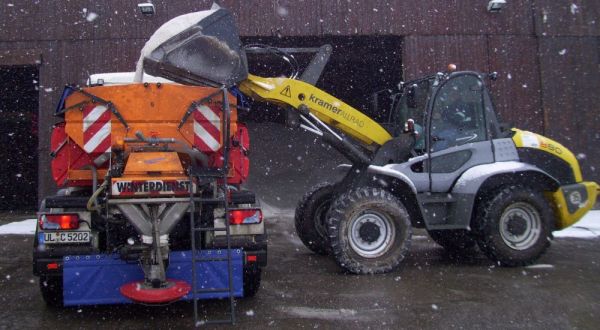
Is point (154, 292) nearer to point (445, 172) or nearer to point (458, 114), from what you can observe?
point (445, 172)

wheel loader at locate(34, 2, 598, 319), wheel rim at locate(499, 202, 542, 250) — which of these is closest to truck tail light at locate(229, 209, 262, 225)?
wheel loader at locate(34, 2, 598, 319)

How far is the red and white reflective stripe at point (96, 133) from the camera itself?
4906mm

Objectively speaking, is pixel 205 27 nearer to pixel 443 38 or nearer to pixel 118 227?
pixel 118 227

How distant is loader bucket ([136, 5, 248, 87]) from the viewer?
18.0 ft

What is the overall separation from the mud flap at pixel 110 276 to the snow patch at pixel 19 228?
681 cm

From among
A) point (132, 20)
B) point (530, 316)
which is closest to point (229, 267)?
point (530, 316)

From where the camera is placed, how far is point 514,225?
21.7 feet

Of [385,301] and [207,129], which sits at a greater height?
[207,129]

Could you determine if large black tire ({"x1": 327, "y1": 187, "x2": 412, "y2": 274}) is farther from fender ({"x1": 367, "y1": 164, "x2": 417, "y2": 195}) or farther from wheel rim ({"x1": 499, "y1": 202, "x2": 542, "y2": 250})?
wheel rim ({"x1": 499, "y1": 202, "x2": 542, "y2": 250})

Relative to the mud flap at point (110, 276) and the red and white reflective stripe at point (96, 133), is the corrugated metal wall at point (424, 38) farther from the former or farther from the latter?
the mud flap at point (110, 276)

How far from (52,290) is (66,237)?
0.72 meters

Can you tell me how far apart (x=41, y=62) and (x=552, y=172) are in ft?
36.7

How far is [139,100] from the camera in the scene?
4.95 meters

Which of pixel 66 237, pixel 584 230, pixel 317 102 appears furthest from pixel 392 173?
pixel 584 230
